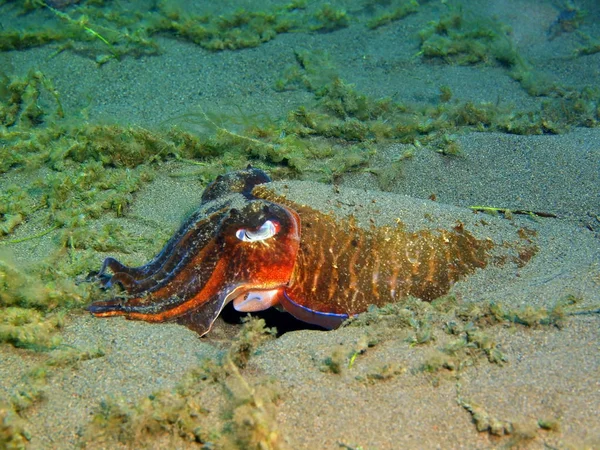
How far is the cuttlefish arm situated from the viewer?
10.3 feet

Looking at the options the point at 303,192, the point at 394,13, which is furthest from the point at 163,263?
the point at 394,13

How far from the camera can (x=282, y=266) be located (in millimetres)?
3375

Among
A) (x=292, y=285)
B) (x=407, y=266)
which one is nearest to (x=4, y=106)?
(x=292, y=285)

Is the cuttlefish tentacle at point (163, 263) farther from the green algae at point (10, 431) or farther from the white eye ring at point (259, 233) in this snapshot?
the green algae at point (10, 431)

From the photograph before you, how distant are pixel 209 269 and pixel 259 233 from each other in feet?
1.45

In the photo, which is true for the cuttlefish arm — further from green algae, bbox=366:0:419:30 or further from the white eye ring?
green algae, bbox=366:0:419:30

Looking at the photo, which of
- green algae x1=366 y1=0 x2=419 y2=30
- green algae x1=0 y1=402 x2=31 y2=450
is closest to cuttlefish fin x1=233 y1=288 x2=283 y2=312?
green algae x1=0 y1=402 x2=31 y2=450

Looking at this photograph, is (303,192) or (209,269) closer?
(209,269)

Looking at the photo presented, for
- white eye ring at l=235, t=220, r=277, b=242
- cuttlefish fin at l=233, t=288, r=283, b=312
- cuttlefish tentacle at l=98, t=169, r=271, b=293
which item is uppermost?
white eye ring at l=235, t=220, r=277, b=242

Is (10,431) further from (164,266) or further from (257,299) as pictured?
(257,299)

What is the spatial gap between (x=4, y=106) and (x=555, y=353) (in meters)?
6.95

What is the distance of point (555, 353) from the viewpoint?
2553mm

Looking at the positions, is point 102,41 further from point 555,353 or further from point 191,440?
point 555,353

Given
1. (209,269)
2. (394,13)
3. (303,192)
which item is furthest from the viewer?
(394,13)
